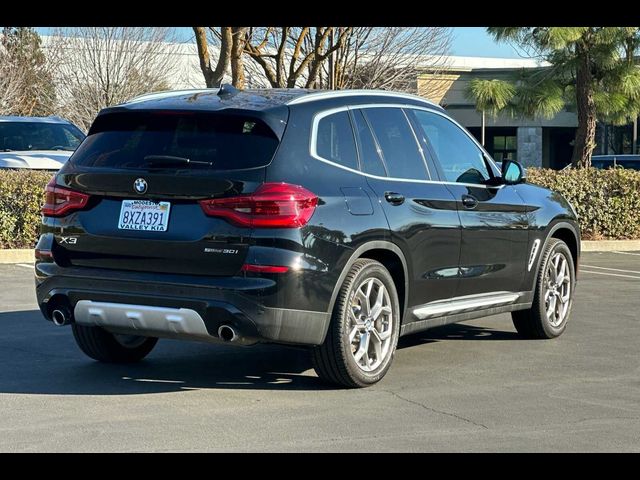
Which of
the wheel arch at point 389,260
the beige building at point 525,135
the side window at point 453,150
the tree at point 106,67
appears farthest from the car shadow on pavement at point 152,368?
the beige building at point 525,135

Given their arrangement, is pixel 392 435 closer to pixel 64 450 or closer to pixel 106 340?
pixel 64 450

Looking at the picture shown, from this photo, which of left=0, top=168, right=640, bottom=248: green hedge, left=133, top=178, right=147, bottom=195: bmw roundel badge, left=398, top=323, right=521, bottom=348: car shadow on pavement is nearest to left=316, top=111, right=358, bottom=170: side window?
left=133, top=178, right=147, bottom=195: bmw roundel badge

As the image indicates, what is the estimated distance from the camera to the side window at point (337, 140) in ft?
23.9

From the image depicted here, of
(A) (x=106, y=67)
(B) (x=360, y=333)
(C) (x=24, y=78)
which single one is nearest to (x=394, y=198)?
(B) (x=360, y=333)

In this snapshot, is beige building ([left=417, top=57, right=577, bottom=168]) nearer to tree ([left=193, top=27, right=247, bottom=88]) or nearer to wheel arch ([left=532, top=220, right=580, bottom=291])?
tree ([left=193, top=27, right=247, bottom=88])

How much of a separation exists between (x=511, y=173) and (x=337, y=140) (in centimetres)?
196

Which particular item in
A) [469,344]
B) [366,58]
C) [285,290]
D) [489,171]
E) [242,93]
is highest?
[366,58]

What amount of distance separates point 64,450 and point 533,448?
231cm

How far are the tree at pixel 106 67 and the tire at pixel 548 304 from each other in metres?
36.8

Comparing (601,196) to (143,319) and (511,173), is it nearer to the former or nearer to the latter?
(511,173)

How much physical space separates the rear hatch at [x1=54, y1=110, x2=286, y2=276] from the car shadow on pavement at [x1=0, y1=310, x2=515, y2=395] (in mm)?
834

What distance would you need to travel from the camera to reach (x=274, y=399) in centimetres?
702

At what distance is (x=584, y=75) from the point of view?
24016mm

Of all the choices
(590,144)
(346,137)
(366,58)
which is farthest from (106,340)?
(366,58)
